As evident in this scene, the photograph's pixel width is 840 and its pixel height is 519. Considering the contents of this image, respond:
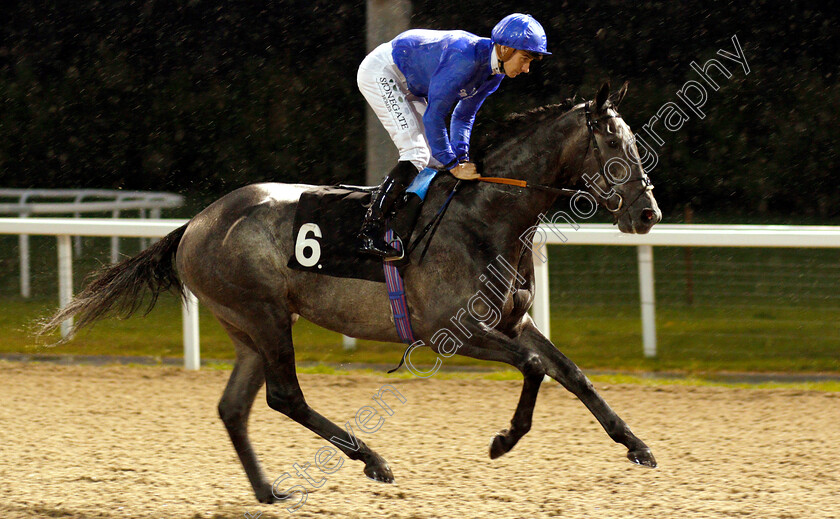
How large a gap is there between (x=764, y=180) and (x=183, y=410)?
11360 mm

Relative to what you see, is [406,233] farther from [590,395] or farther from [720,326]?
[720,326]

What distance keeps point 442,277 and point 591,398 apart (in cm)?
76

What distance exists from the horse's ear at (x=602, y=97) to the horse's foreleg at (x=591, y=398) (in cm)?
97

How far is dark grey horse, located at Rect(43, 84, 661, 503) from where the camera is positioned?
3799mm

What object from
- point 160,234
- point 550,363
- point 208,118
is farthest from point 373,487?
point 208,118

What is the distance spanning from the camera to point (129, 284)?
4.52 meters

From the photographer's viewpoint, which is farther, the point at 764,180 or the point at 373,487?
the point at 764,180

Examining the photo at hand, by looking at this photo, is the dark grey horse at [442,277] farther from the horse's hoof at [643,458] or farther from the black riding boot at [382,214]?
the black riding boot at [382,214]

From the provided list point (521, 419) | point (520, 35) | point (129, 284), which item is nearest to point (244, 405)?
point (129, 284)

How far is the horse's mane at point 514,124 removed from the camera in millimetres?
3969

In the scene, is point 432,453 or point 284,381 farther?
point 432,453

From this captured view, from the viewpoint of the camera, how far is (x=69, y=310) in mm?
4539

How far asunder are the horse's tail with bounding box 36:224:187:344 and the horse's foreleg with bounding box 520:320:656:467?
1714 mm

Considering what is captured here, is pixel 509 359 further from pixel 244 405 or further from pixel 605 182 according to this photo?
pixel 244 405
